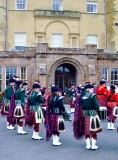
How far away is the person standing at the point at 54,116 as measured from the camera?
1147cm

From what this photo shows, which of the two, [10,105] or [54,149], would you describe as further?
[10,105]

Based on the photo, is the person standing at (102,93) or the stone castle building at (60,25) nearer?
the person standing at (102,93)

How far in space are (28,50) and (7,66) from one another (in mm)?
2411

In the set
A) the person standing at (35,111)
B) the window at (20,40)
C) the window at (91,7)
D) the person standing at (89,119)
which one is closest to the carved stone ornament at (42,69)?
the window at (20,40)

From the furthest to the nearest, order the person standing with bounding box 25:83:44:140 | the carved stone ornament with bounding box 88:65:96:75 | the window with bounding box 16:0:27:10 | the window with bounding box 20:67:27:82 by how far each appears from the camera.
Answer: the window with bounding box 16:0:27:10 → the window with bounding box 20:67:27:82 → the carved stone ornament with bounding box 88:65:96:75 → the person standing with bounding box 25:83:44:140

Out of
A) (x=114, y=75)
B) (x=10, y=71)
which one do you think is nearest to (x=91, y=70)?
(x=114, y=75)

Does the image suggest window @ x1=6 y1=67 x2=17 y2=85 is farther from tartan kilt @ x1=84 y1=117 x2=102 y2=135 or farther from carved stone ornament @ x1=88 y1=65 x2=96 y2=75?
tartan kilt @ x1=84 y1=117 x2=102 y2=135

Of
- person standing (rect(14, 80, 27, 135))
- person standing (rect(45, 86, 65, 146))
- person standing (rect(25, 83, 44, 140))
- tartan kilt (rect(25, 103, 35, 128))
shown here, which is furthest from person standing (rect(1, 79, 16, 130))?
person standing (rect(45, 86, 65, 146))

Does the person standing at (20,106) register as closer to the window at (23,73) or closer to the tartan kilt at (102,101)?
the tartan kilt at (102,101)

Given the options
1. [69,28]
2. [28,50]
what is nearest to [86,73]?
[28,50]

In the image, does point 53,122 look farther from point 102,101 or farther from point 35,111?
point 102,101

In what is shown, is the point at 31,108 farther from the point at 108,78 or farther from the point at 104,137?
A: the point at 108,78

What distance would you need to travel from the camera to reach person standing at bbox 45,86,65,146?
11469mm

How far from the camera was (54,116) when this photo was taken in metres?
11.6
